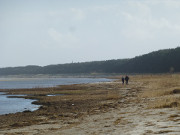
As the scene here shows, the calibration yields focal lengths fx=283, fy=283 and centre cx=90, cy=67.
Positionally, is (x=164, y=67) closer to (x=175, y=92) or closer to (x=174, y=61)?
(x=174, y=61)

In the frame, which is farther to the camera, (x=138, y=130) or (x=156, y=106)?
(x=156, y=106)

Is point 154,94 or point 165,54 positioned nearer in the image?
point 154,94

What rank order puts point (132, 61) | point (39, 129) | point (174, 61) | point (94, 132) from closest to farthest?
point (94, 132), point (39, 129), point (174, 61), point (132, 61)

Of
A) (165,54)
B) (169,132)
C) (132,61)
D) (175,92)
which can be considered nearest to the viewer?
(169,132)

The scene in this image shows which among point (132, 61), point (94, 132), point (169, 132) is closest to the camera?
point (169, 132)

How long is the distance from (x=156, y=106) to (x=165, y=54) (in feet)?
527

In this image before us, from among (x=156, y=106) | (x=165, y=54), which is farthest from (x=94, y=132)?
(x=165, y=54)

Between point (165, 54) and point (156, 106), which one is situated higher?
point (165, 54)

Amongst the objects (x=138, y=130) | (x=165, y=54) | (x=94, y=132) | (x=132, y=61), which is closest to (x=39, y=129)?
(x=94, y=132)

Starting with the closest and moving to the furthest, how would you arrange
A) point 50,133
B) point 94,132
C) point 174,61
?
point 94,132
point 50,133
point 174,61

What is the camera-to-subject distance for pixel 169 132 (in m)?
7.92

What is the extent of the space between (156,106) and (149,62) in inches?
6442

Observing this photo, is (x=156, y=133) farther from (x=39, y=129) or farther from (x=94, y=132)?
(x=39, y=129)

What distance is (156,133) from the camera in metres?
8.03
